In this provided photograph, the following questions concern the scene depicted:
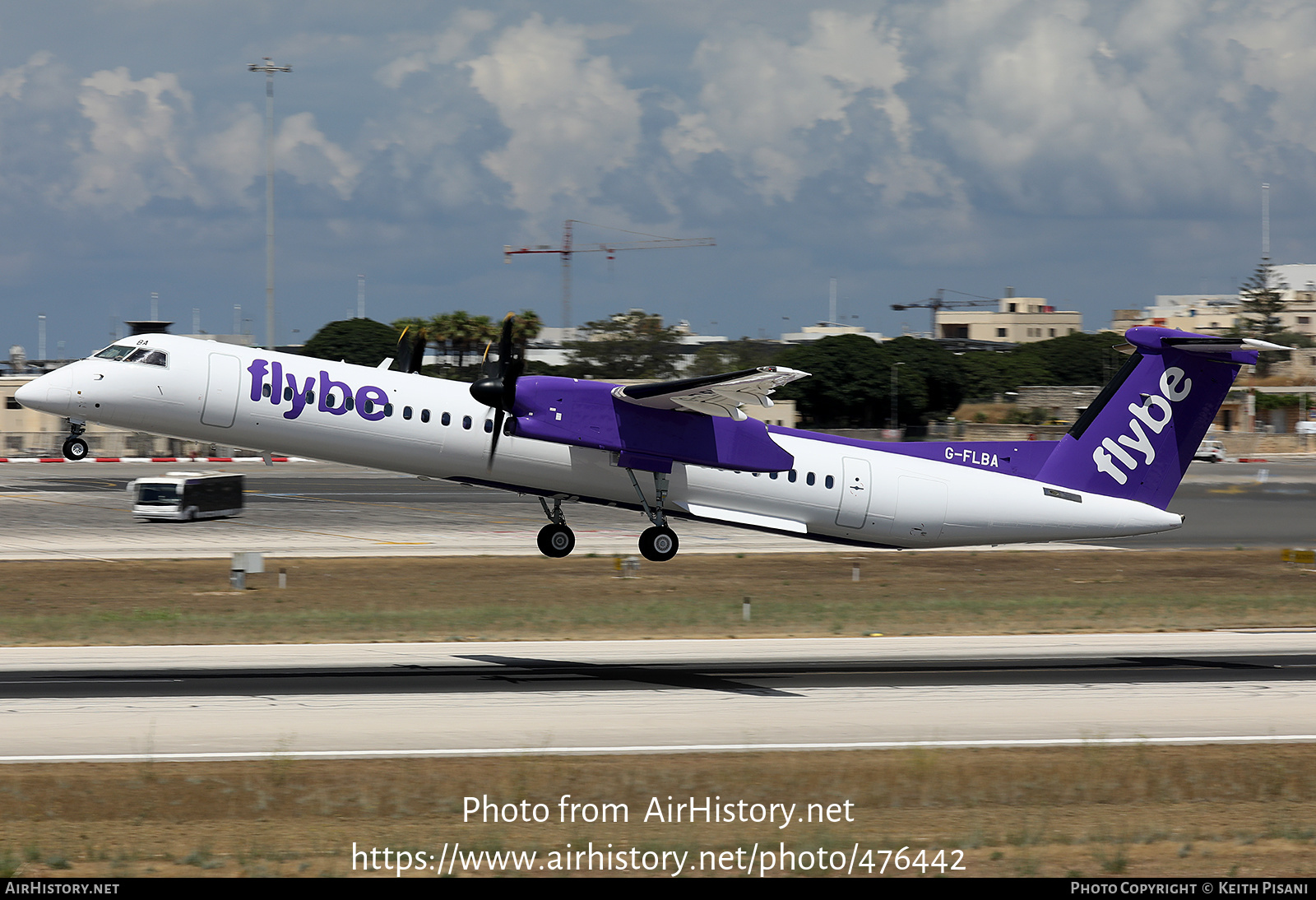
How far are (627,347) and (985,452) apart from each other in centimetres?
14360

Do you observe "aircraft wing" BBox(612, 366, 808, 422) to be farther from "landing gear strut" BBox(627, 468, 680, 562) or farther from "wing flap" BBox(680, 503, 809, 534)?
"wing flap" BBox(680, 503, 809, 534)

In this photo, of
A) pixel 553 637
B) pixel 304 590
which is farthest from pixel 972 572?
pixel 304 590

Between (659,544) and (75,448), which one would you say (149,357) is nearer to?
(75,448)

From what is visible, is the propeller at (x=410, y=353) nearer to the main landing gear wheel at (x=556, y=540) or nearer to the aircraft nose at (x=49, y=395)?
the main landing gear wheel at (x=556, y=540)

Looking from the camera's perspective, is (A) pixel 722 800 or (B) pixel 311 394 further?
(B) pixel 311 394

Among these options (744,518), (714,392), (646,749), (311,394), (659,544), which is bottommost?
(646,749)

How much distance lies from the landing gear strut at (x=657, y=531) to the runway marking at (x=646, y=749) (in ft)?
19.4

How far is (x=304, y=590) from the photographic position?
49.4 metres

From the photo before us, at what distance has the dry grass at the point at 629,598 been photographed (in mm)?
42688

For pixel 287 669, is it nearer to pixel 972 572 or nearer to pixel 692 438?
pixel 692 438

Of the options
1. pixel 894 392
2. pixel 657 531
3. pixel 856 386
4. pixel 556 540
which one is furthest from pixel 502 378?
pixel 894 392

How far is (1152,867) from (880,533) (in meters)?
15.9

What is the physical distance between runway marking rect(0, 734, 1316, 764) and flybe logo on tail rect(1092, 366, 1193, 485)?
10.5m

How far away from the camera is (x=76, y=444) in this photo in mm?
29656
